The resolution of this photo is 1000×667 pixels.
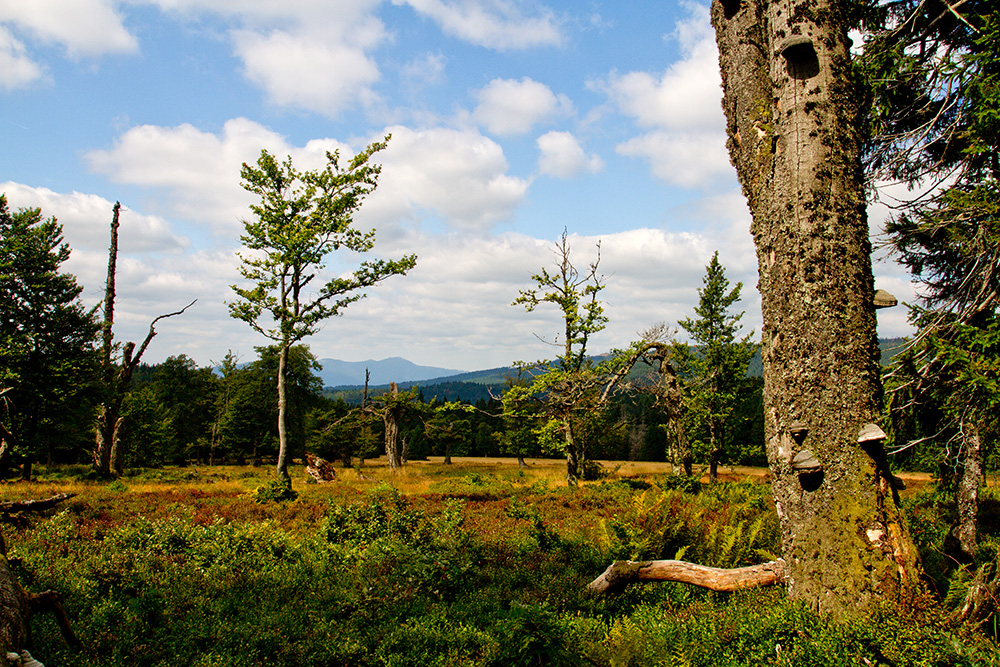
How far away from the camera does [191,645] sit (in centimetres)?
434

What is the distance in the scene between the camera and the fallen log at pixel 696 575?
434 centimetres

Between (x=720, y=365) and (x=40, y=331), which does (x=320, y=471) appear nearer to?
(x=40, y=331)

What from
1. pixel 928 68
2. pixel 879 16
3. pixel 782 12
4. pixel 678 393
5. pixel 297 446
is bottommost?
pixel 297 446

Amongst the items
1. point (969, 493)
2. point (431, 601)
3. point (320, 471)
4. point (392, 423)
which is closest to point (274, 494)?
point (320, 471)

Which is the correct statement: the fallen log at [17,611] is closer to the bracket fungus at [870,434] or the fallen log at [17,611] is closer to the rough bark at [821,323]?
the rough bark at [821,323]

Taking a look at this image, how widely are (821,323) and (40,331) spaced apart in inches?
1232

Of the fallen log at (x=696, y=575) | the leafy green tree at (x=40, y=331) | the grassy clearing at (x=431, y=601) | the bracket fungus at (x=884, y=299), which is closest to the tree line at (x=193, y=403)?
the leafy green tree at (x=40, y=331)

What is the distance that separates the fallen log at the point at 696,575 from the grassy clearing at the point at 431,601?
0.64 feet

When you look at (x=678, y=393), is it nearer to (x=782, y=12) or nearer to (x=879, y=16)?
(x=879, y=16)

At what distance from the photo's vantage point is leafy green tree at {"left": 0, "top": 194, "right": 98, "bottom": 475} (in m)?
22.0

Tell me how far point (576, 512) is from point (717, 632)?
8138 millimetres

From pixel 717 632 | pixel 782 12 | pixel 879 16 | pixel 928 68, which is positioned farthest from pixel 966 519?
pixel 879 16

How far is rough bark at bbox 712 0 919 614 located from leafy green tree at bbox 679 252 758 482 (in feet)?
56.4

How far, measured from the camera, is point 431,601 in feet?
17.5
